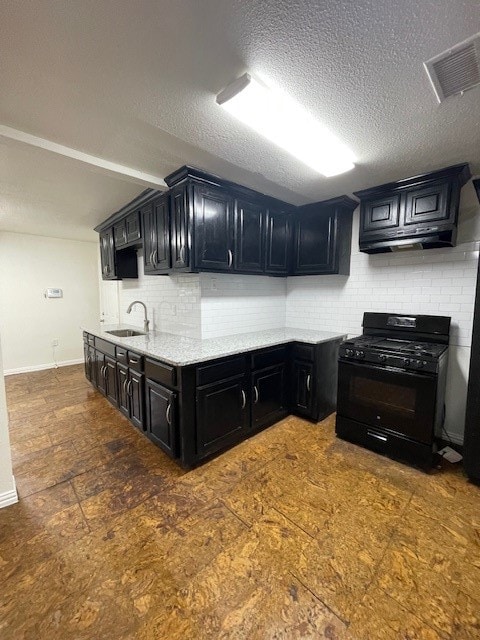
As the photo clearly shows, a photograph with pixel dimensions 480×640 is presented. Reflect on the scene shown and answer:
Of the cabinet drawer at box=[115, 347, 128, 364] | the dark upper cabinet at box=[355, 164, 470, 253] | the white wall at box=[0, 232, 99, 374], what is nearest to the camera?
the dark upper cabinet at box=[355, 164, 470, 253]

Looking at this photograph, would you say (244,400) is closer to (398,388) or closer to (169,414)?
(169,414)

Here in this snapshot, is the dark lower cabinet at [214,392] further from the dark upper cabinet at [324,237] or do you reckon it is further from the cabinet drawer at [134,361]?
the dark upper cabinet at [324,237]

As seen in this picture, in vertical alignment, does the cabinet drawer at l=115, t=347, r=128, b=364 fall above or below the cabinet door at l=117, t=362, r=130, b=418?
above

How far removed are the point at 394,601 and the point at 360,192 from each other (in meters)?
2.97

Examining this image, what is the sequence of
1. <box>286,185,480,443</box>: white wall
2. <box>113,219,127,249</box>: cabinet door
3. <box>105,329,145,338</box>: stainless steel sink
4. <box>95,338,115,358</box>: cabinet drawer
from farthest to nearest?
<box>105,329,145,338</box>: stainless steel sink
<box>113,219,127,249</box>: cabinet door
<box>95,338,115,358</box>: cabinet drawer
<box>286,185,480,443</box>: white wall

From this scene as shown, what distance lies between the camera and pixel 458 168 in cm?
212

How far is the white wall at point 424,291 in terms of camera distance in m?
2.43

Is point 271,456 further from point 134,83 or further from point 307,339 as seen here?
point 134,83

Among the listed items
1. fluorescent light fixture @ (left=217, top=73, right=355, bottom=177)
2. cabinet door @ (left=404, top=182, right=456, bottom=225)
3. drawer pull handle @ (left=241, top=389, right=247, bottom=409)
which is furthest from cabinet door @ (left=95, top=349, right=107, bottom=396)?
cabinet door @ (left=404, top=182, right=456, bottom=225)

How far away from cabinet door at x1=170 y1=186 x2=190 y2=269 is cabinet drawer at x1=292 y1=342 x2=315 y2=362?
56.4 inches

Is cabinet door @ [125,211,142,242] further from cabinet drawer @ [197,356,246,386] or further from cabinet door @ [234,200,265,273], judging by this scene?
cabinet drawer @ [197,356,246,386]

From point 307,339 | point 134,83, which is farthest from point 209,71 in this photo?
point 307,339

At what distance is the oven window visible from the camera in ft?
7.24

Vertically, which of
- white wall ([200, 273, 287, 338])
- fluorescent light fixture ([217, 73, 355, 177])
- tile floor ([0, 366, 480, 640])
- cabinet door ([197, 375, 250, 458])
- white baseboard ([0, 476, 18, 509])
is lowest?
tile floor ([0, 366, 480, 640])
